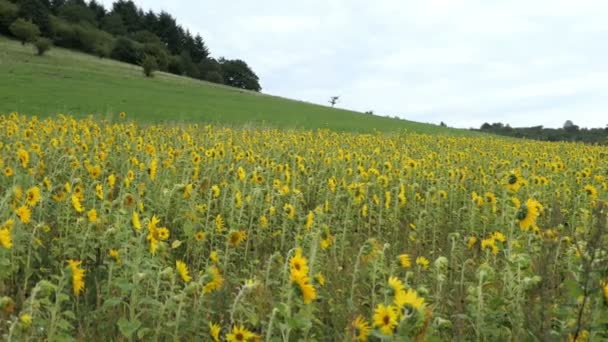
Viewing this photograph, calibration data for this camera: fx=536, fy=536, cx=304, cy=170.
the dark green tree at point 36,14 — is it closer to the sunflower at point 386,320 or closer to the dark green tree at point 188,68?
the dark green tree at point 188,68

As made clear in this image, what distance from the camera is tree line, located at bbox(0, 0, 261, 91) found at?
5373 centimetres

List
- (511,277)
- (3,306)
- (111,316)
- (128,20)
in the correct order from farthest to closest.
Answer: (128,20) → (111,316) → (511,277) → (3,306)

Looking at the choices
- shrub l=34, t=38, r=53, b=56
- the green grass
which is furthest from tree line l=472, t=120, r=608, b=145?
shrub l=34, t=38, r=53, b=56

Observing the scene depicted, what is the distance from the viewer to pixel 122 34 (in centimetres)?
7156

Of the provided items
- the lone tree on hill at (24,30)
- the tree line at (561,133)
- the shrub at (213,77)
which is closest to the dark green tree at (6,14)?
the lone tree on hill at (24,30)

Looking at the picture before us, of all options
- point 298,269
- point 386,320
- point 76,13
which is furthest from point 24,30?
point 386,320

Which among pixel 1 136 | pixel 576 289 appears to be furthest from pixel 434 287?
pixel 1 136

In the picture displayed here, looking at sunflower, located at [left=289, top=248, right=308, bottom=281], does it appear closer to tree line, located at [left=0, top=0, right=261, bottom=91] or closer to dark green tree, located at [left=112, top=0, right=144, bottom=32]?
tree line, located at [left=0, top=0, right=261, bottom=91]

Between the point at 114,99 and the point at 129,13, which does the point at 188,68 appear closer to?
the point at 129,13

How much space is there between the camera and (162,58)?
60.8m

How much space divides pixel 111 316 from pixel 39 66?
37.2 m

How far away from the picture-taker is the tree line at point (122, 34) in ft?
176

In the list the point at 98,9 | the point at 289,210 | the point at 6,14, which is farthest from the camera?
the point at 98,9

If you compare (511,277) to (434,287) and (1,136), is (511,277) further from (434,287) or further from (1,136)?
(1,136)
